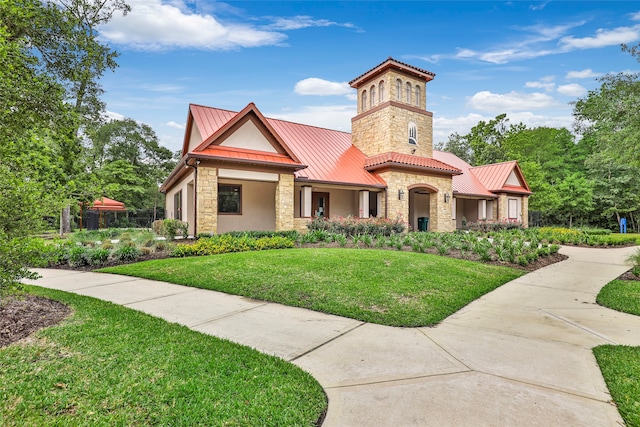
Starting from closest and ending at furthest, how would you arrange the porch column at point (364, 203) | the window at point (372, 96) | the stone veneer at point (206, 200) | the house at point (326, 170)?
the stone veneer at point (206, 200) → the house at point (326, 170) → the porch column at point (364, 203) → the window at point (372, 96)

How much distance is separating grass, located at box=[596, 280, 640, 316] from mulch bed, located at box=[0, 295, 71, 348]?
8405mm

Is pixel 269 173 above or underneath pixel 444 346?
above

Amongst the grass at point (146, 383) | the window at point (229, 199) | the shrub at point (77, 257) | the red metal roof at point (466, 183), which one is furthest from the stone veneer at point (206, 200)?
the red metal roof at point (466, 183)

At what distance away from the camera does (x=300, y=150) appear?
17.3m

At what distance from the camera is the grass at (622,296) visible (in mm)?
5305

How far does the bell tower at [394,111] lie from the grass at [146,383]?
16.4 meters

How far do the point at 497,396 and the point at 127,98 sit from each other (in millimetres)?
17933

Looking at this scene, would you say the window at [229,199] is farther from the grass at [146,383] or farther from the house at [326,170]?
the grass at [146,383]

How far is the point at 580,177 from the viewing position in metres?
29.8

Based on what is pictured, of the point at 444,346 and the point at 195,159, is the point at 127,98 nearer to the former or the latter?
the point at 195,159

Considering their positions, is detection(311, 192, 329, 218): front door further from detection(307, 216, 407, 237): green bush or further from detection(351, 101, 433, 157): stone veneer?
detection(351, 101, 433, 157): stone veneer

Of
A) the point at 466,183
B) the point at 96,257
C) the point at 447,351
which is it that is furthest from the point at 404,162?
the point at 447,351

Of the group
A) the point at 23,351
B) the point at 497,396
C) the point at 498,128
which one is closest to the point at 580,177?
the point at 498,128

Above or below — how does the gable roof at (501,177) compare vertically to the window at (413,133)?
below
